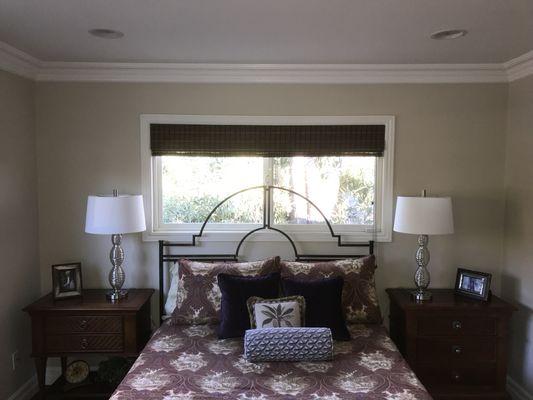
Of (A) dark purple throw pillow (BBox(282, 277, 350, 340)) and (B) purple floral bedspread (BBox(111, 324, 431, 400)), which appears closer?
(B) purple floral bedspread (BBox(111, 324, 431, 400))

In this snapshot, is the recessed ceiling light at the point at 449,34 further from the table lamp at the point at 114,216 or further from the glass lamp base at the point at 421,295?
the table lamp at the point at 114,216

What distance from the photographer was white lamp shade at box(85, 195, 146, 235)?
2877 mm

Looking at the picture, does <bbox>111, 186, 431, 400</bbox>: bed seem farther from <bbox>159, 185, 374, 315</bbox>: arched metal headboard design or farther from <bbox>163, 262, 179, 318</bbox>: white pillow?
<bbox>159, 185, 374, 315</bbox>: arched metal headboard design

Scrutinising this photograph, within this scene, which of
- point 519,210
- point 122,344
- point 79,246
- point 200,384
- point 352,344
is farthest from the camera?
point 79,246

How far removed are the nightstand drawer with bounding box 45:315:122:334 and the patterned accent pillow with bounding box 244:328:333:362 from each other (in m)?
1.05

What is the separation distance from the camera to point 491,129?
329 cm

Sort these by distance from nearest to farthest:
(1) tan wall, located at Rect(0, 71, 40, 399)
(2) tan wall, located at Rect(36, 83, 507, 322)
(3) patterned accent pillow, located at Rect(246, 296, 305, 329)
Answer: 1. (3) patterned accent pillow, located at Rect(246, 296, 305, 329)
2. (1) tan wall, located at Rect(0, 71, 40, 399)
3. (2) tan wall, located at Rect(36, 83, 507, 322)

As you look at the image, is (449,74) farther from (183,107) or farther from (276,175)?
(183,107)

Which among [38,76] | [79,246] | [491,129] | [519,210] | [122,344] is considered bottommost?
[122,344]

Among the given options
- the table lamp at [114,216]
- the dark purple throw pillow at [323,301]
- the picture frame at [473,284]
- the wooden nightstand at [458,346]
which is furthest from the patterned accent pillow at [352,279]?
the table lamp at [114,216]

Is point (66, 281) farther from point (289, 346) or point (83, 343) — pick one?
point (289, 346)

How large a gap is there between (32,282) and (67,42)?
178cm

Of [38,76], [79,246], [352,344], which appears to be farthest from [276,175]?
[38,76]

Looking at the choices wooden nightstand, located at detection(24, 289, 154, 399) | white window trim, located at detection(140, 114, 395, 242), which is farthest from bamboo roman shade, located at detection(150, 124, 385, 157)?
wooden nightstand, located at detection(24, 289, 154, 399)
